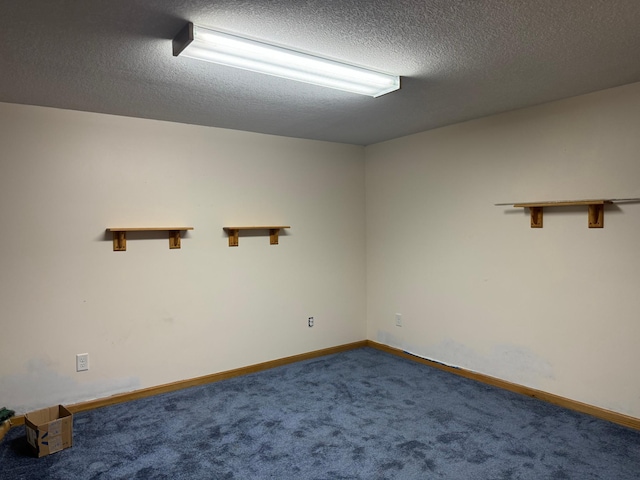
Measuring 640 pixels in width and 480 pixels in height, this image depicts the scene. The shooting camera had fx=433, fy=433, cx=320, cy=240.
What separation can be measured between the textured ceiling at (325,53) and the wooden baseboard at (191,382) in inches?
89.6

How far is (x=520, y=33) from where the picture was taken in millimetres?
2072

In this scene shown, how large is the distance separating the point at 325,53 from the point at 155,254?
2287 millimetres

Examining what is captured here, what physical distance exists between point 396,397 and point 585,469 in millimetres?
1386

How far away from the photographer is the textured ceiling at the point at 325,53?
6.02 ft

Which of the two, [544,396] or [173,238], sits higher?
[173,238]

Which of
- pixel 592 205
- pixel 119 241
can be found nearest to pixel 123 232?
A: pixel 119 241

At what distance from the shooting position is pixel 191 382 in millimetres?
3846

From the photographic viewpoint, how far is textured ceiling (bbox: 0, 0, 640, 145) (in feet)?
6.02

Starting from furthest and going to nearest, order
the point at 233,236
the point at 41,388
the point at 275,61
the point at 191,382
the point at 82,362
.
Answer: the point at 233,236 → the point at 191,382 → the point at 82,362 → the point at 41,388 → the point at 275,61

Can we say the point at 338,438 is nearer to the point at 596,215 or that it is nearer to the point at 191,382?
the point at 191,382

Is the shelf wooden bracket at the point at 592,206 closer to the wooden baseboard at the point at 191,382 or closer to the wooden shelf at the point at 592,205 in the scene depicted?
the wooden shelf at the point at 592,205

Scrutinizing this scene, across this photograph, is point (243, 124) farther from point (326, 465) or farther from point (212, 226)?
point (326, 465)

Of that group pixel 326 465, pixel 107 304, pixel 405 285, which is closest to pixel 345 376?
pixel 405 285

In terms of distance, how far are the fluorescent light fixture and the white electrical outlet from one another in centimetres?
247
